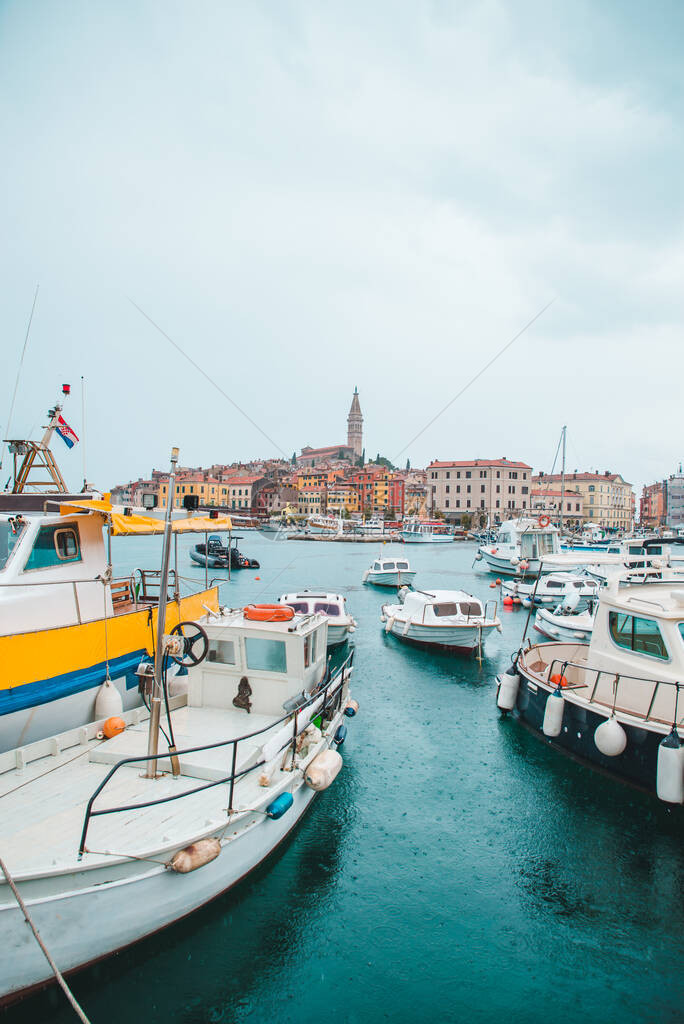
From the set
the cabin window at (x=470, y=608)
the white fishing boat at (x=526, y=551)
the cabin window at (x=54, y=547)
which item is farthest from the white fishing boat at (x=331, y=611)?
the white fishing boat at (x=526, y=551)

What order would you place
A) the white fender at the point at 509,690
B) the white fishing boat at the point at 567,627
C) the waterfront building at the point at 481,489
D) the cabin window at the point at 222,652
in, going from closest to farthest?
the cabin window at the point at 222,652 → the white fender at the point at 509,690 → the white fishing boat at the point at 567,627 → the waterfront building at the point at 481,489

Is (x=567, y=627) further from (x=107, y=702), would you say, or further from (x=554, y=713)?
(x=107, y=702)

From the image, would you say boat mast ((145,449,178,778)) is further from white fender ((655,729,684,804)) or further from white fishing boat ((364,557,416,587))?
white fishing boat ((364,557,416,587))

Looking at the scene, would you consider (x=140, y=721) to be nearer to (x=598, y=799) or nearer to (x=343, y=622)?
(x=598, y=799)

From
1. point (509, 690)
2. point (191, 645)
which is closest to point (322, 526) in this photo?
point (509, 690)

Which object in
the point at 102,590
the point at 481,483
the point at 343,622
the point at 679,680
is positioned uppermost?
the point at 481,483

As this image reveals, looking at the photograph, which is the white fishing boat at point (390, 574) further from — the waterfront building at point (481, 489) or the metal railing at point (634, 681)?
the waterfront building at point (481, 489)

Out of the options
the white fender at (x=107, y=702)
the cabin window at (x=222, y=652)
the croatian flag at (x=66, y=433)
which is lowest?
the white fender at (x=107, y=702)

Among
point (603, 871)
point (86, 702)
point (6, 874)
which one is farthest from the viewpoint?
point (86, 702)

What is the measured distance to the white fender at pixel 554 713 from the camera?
11.1 m

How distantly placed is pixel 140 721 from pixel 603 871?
7.62m

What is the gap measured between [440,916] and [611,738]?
4.31 metres

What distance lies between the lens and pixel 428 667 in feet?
64.1

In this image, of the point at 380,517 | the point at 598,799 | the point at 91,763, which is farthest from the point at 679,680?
the point at 380,517
